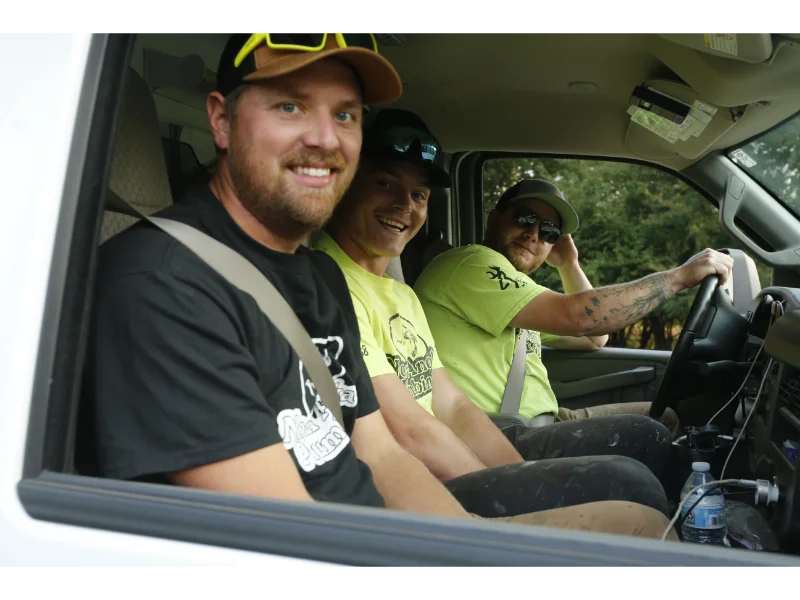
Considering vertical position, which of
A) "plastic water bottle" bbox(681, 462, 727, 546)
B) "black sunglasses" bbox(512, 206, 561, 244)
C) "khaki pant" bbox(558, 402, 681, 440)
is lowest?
"khaki pant" bbox(558, 402, 681, 440)

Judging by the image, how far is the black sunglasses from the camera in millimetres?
3188

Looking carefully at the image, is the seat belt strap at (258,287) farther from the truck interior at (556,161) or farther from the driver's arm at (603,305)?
the driver's arm at (603,305)

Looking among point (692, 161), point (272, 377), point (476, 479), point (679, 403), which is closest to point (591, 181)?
point (692, 161)

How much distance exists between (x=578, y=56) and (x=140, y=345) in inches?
64.2

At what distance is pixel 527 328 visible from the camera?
277 centimetres

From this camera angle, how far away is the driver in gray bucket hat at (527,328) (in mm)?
2461

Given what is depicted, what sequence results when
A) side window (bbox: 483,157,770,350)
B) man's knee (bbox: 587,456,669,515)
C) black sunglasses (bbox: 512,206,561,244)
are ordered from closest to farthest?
man's knee (bbox: 587,456,669,515)
black sunglasses (bbox: 512,206,561,244)
side window (bbox: 483,157,770,350)

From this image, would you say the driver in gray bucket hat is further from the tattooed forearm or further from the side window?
the side window

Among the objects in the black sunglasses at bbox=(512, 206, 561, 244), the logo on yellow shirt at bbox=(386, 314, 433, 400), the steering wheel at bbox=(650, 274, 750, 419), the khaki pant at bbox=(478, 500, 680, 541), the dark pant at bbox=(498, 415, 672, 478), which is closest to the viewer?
the khaki pant at bbox=(478, 500, 680, 541)

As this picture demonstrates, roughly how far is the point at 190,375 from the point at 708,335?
1.86 meters

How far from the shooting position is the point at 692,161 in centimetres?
300

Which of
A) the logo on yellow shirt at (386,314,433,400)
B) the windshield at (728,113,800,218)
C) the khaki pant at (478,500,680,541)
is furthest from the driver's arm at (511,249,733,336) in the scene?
the khaki pant at (478,500,680,541)

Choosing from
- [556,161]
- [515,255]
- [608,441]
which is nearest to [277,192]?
[608,441]
